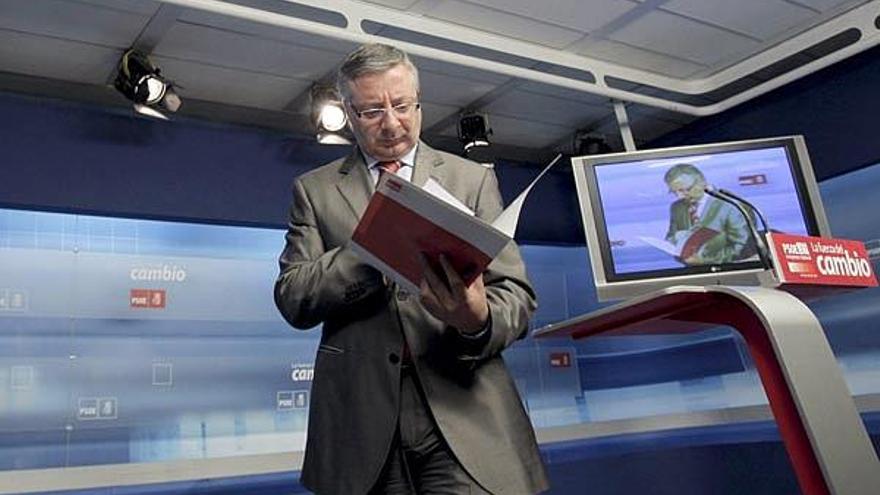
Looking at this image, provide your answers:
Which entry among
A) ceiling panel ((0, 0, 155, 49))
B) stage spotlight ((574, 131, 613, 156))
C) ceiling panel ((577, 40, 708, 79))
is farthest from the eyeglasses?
stage spotlight ((574, 131, 613, 156))

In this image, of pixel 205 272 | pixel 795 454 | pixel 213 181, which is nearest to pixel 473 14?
pixel 213 181

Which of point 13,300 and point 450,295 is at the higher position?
point 13,300

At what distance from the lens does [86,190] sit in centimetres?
323

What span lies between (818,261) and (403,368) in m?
0.76

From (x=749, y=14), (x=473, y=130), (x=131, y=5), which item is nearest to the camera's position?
(x=131, y=5)

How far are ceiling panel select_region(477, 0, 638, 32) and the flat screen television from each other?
39.5 inches

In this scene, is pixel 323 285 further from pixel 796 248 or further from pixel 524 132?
pixel 524 132

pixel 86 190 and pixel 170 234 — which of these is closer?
pixel 86 190

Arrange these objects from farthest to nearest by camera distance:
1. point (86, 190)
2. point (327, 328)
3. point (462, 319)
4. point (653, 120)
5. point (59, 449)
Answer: point (653, 120) < point (86, 190) < point (59, 449) < point (327, 328) < point (462, 319)

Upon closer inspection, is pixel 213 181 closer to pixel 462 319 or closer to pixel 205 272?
pixel 205 272

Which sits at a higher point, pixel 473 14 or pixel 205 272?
pixel 473 14

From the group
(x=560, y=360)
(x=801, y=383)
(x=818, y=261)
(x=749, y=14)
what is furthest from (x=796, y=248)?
(x=560, y=360)

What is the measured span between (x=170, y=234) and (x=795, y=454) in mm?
2971

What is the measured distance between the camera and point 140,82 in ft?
9.86
